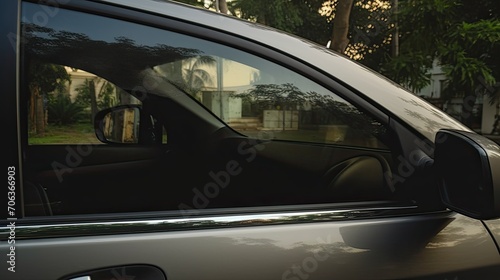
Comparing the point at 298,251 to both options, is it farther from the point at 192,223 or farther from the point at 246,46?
the point at 246,46

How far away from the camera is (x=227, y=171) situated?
1.38 metres

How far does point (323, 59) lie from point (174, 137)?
0.77 metres

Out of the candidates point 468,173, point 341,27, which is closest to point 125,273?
point 468,173

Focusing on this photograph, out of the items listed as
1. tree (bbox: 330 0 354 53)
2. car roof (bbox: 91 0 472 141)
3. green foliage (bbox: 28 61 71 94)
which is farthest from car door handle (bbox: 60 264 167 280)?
tree (bbox: 330 0 354 53)

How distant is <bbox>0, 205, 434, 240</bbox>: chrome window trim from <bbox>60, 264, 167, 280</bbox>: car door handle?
0.30 feet

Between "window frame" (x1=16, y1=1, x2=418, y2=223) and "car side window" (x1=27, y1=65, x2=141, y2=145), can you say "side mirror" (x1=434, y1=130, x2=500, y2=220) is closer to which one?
"window frame" (x1=16, y1=1, x2=418, y2=223)

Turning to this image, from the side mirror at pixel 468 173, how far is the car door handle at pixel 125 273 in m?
0.84

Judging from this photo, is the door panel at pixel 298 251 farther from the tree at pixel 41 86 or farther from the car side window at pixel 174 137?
the tree at pixel 41 86

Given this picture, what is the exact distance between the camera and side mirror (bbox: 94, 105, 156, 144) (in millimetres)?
1603

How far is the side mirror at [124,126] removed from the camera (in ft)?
5.26

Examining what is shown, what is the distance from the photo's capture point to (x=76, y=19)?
1.18 meters

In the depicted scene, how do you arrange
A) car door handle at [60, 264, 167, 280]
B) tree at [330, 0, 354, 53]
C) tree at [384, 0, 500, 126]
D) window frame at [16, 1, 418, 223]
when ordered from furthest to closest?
tree at [384, 0, 500, 126] → tree at [330, 0, 354, 53] → window frame at [16, 1, 418, 223] → car door handle at [60, 264, 167, 280]

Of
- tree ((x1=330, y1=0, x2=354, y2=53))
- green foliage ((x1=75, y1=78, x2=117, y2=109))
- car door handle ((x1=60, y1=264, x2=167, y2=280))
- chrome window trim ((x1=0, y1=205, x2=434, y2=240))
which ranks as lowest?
car door handle ((x1=60, y1=264, x2=167, y2=280))

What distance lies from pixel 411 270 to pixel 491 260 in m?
0.29
